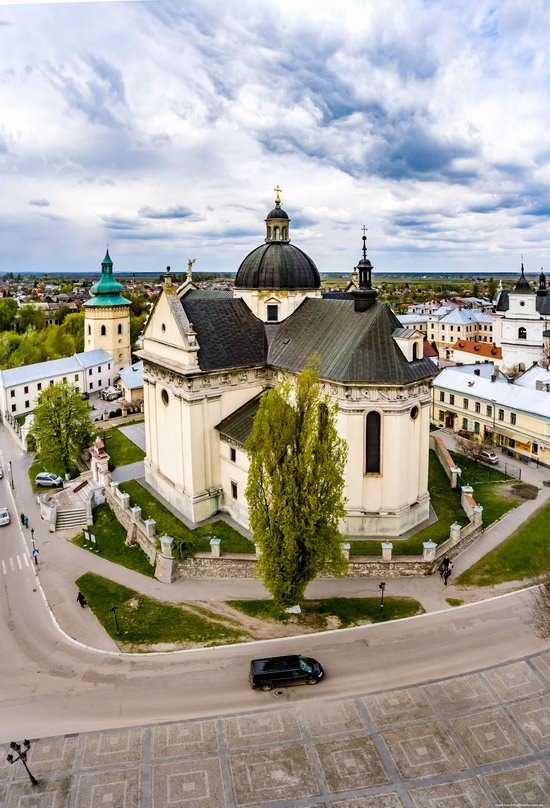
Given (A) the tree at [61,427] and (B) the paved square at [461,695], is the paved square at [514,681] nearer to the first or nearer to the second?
(B) the paved square at [461,695]

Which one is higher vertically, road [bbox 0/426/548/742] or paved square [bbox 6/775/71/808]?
road [bbox 0/426/548/742]

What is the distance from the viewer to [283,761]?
56.1 ft

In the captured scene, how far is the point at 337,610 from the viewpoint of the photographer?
976 inches

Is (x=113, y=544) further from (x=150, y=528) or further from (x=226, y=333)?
(x=226, y=333)

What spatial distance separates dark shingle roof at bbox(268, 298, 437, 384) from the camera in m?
28.2

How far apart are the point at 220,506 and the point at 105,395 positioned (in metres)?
39.4

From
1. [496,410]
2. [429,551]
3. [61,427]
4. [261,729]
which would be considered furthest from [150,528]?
[496,410]

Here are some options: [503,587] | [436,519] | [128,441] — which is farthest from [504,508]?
[128,441]

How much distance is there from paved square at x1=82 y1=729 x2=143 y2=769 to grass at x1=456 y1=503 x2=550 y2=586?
16214 millimetres

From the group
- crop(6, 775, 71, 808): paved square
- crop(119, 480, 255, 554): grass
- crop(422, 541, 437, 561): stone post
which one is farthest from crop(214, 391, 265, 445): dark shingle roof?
crop(6, 775, 71, 808): paved square

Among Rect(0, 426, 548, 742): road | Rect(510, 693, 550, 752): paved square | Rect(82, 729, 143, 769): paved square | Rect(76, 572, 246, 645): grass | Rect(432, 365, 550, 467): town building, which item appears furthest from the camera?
Rect(432, 365, 550, 467): town building

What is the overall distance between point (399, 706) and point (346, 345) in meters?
17.2

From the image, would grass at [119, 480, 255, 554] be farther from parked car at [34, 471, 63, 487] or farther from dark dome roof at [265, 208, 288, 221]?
dark dome roof at [265, 208, 288, 221]

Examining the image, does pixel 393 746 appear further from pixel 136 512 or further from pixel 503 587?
pixel 136 512
